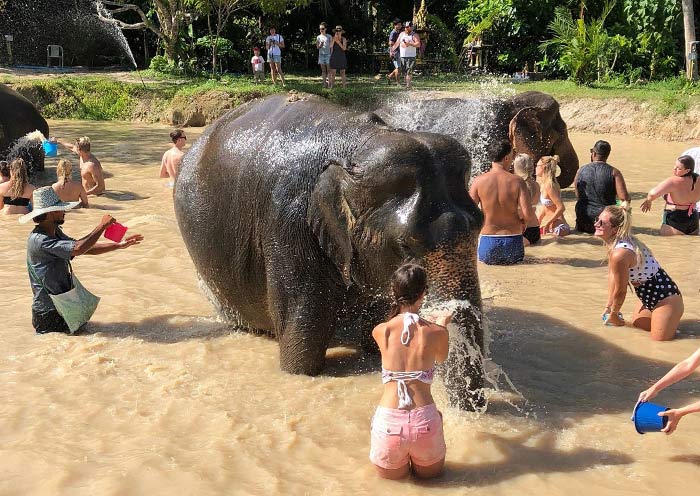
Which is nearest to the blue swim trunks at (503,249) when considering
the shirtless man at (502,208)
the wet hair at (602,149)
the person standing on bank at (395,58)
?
the shirtless man at (502,208)

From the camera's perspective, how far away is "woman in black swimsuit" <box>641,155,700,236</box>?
8906mm

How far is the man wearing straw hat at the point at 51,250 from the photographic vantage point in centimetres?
611

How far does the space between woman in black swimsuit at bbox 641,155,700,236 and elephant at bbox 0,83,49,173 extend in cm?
981

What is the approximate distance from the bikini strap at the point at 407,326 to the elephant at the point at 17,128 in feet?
35.9

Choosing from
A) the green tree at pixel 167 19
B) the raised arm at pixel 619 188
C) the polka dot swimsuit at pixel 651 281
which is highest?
the green tree at pixel 167 19

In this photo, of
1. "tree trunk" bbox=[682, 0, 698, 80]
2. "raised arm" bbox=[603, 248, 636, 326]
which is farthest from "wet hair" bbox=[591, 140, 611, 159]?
"tree trunk" bbox=[682, 0, 698, 80]

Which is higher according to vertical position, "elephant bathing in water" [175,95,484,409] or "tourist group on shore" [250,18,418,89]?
"tourist group on shore" [250,18,418,89]

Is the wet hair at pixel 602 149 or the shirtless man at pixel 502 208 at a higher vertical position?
the wet hair at pixel 602 149

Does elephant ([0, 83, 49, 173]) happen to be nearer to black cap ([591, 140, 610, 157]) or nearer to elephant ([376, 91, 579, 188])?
elephant ([376, 91, 579, 188])

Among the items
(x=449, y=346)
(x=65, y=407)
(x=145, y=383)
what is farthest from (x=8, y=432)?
(x=449, y=346)

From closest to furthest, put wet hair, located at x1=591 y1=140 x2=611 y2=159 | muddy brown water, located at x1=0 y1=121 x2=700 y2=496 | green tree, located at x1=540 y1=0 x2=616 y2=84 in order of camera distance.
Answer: muddy brown water, located at x1=0 y1=121 x2=700 y2=496 < wet hair, located at x1=591 y1=140 x2=611 y2=159 < green tree, located at x1=540 y1=0 x2=616 y2=84

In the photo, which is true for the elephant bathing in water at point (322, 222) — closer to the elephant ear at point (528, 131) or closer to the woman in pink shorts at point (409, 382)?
the woman in pink shorts at point (409, 382)

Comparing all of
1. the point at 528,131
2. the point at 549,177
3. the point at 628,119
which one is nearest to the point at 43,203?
the point at 549,177

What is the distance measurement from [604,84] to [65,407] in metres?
18.6
